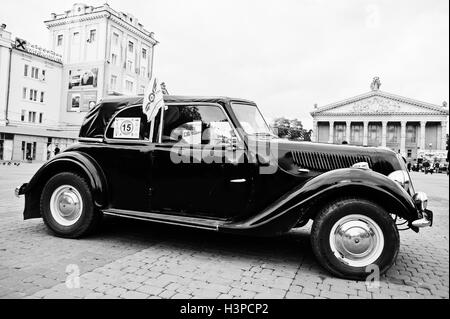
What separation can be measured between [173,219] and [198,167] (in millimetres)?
694

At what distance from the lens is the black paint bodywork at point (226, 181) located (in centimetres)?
366

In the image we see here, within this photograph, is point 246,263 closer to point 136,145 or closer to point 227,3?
point 136,145

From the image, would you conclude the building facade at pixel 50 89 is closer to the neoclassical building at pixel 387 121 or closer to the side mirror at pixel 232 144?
the side mirror at pixel 232 144

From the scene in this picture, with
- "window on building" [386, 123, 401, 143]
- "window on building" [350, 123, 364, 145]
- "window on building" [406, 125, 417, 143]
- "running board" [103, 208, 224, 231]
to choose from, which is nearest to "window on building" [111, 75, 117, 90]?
"running board" [103, 208, 224, 231]

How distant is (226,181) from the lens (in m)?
4.07

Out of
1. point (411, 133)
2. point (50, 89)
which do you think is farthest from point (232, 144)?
point (411, 133)

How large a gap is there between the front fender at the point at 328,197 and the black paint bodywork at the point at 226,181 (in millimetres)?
10

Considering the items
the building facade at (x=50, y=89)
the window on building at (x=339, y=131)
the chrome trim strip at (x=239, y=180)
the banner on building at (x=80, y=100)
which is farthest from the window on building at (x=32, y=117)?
the window on building at (x=339, y=131)

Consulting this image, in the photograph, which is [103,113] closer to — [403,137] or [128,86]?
[128,86]

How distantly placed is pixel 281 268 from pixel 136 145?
239 centimetres

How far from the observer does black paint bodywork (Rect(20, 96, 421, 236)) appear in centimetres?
366

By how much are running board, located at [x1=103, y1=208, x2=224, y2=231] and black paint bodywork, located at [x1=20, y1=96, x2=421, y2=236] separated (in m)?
0.01

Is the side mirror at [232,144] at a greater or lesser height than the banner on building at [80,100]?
lesser

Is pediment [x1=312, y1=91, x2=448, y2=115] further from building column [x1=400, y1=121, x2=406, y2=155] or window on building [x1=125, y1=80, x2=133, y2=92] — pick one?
window on building [x1=125, y1=80, x2=133, y2=92]
